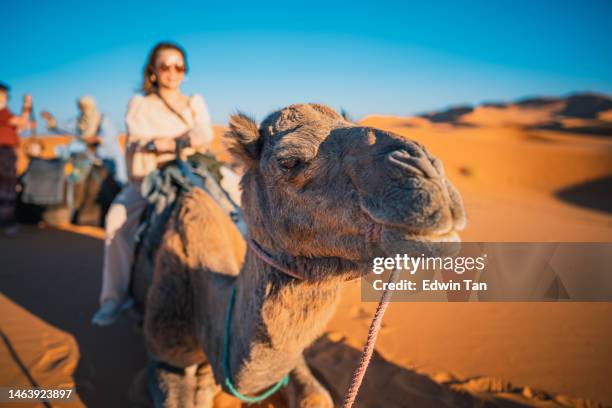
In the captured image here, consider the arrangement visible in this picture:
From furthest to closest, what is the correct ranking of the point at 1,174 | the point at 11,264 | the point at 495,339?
1. the point at 1,174
2. the point at 11,264
3. the point at 495,339

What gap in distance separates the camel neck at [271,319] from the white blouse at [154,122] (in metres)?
1.85

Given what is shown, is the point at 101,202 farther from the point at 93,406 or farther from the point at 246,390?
the point at 246,390

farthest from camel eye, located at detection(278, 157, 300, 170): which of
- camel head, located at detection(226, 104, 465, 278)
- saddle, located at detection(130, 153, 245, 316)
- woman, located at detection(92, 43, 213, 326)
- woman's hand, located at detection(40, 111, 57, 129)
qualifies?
woman's hand, located at detection(40, 111, 57, 129)

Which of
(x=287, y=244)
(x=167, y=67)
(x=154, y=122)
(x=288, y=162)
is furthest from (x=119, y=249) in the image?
(x=288, y=162)

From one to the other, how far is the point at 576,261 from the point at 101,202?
8.07 metres

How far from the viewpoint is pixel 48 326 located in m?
3.83

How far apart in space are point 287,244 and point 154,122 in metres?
2.53

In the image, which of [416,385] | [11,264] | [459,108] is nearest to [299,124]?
[416,385]

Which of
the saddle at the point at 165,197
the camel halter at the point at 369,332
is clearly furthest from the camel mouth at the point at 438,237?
the saddle at the point at 165,197

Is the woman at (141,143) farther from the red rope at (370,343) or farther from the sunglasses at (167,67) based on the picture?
the red rope at (370,343)

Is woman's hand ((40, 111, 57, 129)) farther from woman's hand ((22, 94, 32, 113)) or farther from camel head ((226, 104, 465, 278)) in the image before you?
camel head ((226, 104, 465, 278))

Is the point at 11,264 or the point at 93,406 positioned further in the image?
the point at 11,264

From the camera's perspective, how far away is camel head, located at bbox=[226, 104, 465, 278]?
2.95 ft

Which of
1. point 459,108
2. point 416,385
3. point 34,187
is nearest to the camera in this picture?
point 416,385
